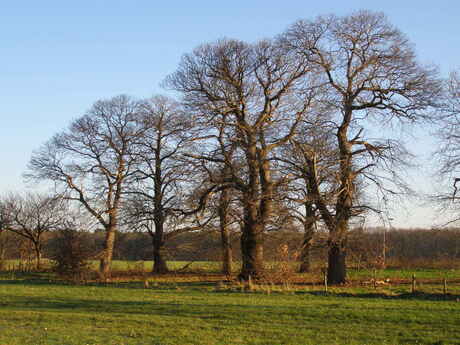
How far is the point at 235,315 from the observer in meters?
15.5

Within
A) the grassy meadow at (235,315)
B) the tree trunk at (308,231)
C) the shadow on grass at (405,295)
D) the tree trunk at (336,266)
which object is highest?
the tree trunk at (308,231)

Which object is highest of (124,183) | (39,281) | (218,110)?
(218,110)

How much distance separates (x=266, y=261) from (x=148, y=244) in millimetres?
16344

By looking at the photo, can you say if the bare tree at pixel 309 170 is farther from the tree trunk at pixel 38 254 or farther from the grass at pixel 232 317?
the tree trunk at pixel 38 254

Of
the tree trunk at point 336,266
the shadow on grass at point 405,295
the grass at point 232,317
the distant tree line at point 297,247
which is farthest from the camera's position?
the tree trunk at point 336,266

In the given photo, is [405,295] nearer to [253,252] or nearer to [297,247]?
[297,247]

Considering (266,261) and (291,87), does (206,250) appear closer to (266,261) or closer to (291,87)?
(266,261)

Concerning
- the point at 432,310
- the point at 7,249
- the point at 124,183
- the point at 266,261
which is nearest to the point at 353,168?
the point at 266,261

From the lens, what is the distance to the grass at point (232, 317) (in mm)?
11828

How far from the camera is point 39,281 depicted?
3259 centimetres

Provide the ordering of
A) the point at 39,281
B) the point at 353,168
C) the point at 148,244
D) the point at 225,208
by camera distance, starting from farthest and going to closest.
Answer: the point at 148,244
the point at 39,281
the point at 225,208
the point at 353,168

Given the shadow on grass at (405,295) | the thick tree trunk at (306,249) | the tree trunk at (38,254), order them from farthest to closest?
the tree trunk at (38,254)
the thick tree trunk at (306,249)
the shadow on grass at (405,295)

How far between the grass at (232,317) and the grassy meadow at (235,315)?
2 centimetres

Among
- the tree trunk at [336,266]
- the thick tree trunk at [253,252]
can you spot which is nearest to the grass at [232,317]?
the tree trunk at [336,266]
